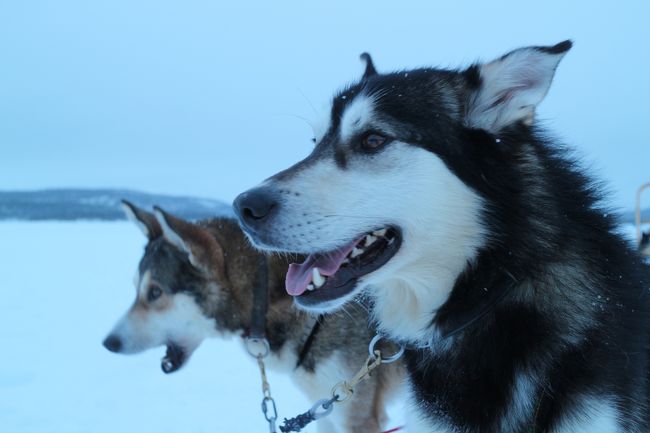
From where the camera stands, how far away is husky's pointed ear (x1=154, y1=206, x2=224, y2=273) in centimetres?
340

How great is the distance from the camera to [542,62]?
163 cm

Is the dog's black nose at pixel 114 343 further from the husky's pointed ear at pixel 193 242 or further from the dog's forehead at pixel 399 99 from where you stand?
the dog's forehead at pixel 399 99

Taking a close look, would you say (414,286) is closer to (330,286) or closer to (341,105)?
(330,286)

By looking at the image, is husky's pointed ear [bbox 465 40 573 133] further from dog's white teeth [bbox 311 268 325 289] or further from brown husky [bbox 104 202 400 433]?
brown husky [bbox 104 202 400 433]

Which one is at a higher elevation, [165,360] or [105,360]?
[165,360]

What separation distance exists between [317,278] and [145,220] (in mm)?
2334

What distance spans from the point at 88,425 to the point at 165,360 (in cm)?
88

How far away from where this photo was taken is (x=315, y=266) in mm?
1780

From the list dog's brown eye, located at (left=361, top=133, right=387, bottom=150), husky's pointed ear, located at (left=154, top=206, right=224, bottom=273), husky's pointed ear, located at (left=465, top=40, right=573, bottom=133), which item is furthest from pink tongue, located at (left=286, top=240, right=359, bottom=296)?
husky's pointed ear, located at (left=154, top=206, right=224, bottom=273)

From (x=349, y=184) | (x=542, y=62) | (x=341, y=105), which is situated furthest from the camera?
(x=341, y=105)

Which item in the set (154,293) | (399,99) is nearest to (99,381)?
(154,293)

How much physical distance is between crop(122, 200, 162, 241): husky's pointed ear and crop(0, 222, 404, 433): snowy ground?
1.47 meters

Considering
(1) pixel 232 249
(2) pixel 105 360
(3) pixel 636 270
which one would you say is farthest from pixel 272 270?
(2) pixel 105 360

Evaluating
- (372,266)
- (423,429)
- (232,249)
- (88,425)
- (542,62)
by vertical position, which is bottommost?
(88,425)
